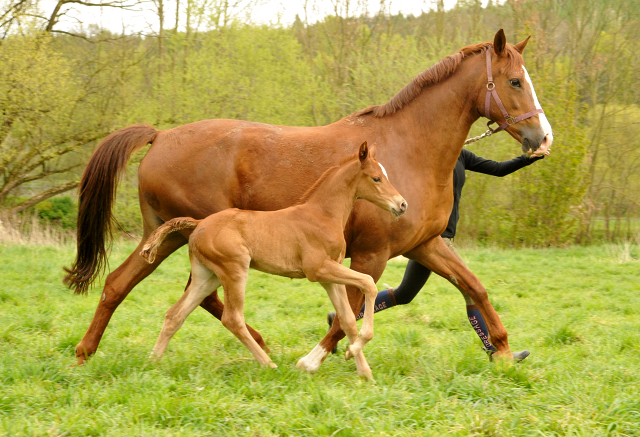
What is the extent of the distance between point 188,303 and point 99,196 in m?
1.22

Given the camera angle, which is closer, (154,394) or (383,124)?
(154,394)

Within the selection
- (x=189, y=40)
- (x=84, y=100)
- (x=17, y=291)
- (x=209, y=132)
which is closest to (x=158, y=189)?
(x=209, y=132)

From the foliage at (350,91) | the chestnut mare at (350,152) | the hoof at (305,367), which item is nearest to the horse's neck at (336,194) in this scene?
the chestnut mare at (350,152)

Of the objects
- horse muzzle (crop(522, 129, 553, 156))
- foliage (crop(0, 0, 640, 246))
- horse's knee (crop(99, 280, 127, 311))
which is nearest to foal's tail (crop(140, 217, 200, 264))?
horse's knee (crop(99, 280, 127, 311))

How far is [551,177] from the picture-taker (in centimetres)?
1454

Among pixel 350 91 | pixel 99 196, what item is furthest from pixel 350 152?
pixel 350 91

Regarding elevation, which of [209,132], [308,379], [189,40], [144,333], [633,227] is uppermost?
[189,40]

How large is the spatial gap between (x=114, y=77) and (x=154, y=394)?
13916 mm

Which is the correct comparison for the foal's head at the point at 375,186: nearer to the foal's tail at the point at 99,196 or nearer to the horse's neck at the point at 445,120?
the horse's neck at the point at 445,120

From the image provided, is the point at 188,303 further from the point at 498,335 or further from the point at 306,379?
the point at 498,335

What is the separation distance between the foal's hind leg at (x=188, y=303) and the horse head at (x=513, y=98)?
2.29 m

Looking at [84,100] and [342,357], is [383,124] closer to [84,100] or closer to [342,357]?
[342,357]

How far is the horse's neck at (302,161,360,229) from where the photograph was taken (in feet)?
12.8

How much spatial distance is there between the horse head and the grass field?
62.6 inches
